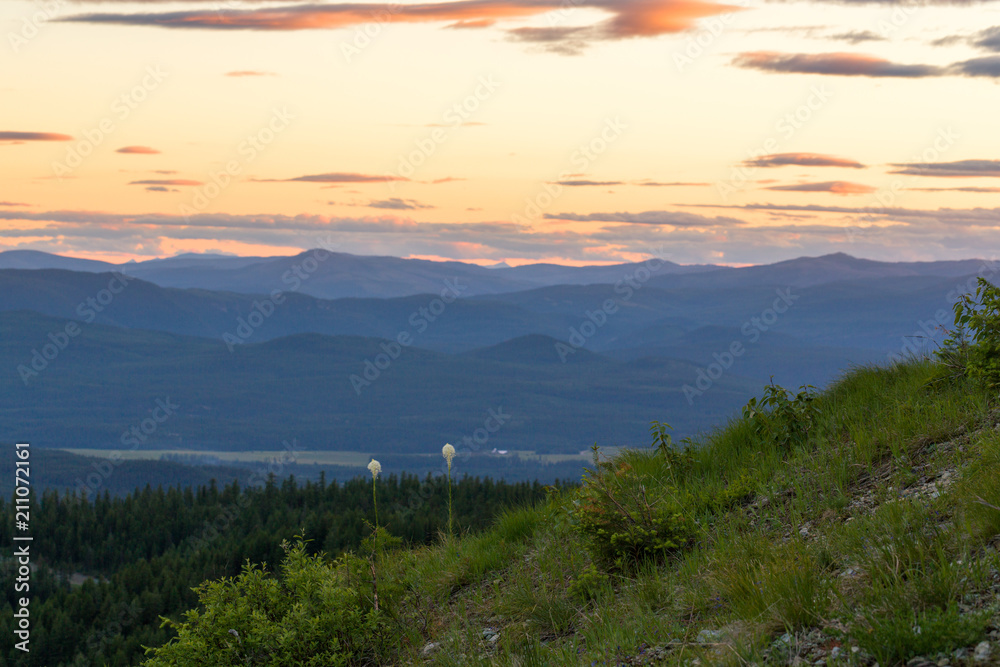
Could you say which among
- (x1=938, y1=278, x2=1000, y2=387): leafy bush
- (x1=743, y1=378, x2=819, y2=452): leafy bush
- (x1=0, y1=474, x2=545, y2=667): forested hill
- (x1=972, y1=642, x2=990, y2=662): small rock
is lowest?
(x1=0, y1=474, x2=545, y2=667): forested hill

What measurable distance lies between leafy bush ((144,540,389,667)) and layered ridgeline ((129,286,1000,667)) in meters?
0.03

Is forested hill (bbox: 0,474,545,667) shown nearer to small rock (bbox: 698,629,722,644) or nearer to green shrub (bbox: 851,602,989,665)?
small rock (bbox: 698,629,722,644)

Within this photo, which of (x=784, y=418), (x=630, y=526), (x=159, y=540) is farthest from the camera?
(x=159, y=540)

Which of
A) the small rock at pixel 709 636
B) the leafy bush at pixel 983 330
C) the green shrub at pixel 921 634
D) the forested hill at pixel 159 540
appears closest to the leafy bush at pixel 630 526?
the small rock at pixel 709 636

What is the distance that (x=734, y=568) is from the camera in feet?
24.7

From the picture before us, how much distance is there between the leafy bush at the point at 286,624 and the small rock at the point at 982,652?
6.65 metres

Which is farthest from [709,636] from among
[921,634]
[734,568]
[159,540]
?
[159,540]

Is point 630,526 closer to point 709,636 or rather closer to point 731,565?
point 731,565

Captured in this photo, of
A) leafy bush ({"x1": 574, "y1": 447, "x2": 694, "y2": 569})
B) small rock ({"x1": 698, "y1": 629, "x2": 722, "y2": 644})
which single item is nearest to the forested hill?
leafy bush ({"x1": 574, "y1": 447, "x2": 694, "y2": 569})

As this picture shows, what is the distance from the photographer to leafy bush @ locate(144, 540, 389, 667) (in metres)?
9.05

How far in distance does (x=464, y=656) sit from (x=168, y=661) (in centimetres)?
364

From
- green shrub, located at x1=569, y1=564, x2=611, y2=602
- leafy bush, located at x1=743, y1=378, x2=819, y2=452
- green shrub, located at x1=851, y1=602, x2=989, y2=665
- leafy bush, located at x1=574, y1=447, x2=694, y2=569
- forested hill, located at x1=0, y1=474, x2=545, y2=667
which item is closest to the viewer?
green shrub, located at x1=851, y1=602, x2=989, y2=665

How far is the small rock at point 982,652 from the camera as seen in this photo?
5.20 m

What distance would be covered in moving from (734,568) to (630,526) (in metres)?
2.20
